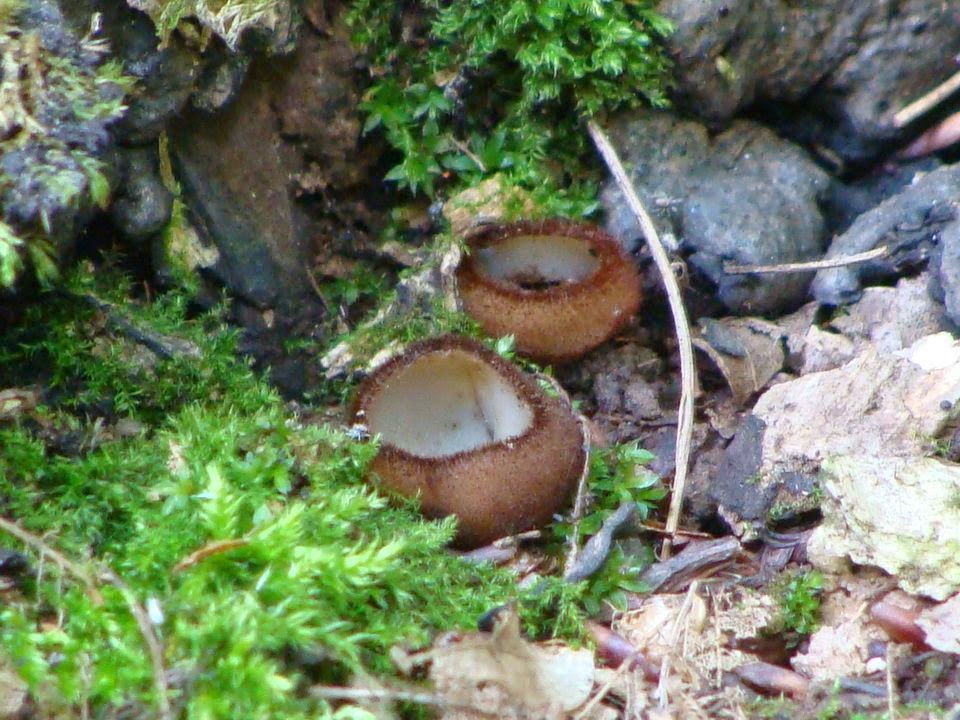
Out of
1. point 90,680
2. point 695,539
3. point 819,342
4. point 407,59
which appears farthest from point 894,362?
point 90,680

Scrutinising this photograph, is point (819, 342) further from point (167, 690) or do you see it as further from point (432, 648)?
point (167, 690)

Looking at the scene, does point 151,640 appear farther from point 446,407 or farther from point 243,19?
point 243,19

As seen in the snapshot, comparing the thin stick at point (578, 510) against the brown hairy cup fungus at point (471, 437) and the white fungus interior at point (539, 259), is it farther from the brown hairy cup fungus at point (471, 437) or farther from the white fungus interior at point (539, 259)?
the white fungus interior at point (539, 259)

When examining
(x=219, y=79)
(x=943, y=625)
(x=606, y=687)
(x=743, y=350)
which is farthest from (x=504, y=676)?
(x=219, y=79)

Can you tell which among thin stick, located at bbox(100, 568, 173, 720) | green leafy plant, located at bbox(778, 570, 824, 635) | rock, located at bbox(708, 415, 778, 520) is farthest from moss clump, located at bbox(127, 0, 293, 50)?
green leafy plant, located at bbox(778, 570, 824, 635)

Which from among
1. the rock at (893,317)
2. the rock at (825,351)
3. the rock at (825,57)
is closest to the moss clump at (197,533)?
the rock at (825,351)

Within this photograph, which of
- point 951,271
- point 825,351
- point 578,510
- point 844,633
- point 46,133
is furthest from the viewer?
point 825,351

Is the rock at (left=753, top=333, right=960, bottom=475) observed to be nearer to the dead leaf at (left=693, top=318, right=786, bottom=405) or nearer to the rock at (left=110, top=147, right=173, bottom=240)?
the dead leaf at (left=693, top=318, right=786, bottom=405)
